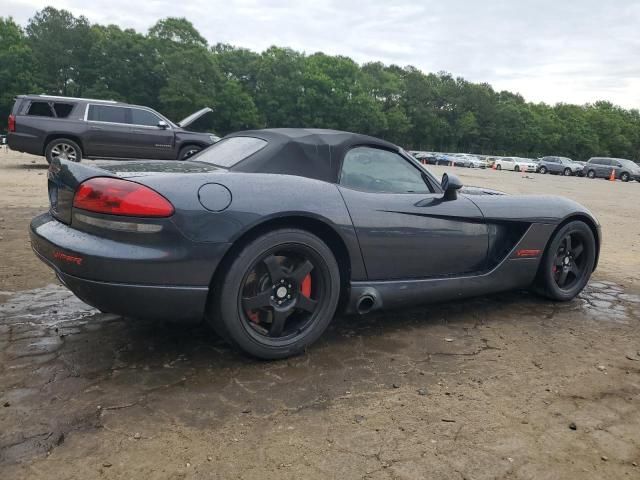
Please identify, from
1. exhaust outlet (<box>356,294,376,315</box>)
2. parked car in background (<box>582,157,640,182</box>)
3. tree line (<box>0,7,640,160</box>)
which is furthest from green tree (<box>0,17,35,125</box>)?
exhaust outlet (<box>356,294,376,315</box>)

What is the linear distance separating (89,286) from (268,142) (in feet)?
4.36

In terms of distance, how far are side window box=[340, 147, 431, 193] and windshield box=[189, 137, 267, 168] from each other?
1.81 feet

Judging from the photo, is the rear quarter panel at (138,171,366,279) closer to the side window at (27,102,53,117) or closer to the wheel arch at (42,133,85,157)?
the wheel arch at (42,133,85,157)

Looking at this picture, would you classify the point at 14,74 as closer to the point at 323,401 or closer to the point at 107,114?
the point at 107,114

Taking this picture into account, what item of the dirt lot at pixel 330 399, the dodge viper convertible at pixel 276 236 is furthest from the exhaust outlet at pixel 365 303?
the dirt lot at pixel 330 399

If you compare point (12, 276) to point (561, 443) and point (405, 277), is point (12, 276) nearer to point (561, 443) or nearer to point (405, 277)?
point (405, 277)

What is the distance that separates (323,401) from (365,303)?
809 millimetres

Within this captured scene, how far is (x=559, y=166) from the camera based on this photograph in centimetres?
4062

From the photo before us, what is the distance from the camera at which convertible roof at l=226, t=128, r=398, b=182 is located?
3.05 m

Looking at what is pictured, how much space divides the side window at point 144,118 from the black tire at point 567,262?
34.4ft

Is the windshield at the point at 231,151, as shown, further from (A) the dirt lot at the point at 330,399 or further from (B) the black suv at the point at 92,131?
(B) the black suv at the point at 92,131

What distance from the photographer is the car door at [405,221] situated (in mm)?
3109

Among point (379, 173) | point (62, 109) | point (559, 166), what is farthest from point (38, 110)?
point (559, 166)

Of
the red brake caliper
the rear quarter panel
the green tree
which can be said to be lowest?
the red brake caliper
